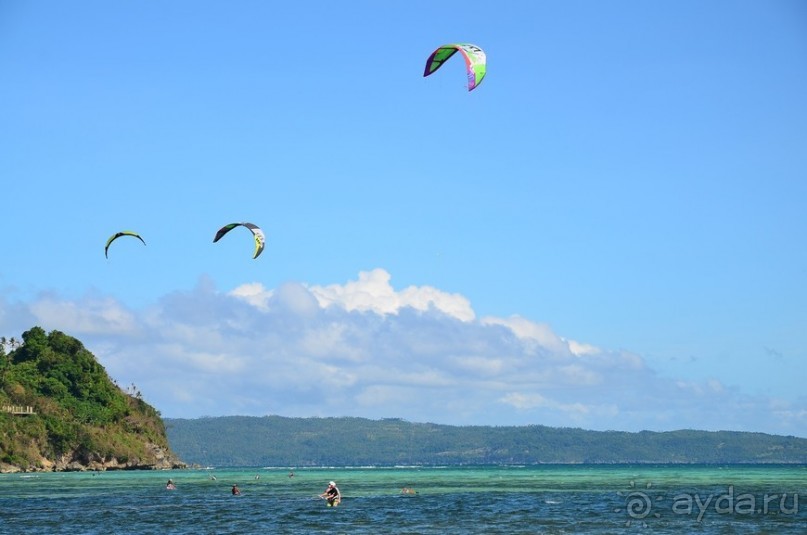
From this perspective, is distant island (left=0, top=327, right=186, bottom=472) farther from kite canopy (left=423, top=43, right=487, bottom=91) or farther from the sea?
kite canopy (left=423, top=43, right=487, bottom=91)

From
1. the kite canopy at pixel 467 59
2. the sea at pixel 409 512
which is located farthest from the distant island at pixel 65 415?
the kite canopy at pixel 467 59

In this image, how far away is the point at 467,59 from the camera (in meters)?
47.6

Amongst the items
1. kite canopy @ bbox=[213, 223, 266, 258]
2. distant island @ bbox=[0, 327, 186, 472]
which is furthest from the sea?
distant island @ bbox=[0, 327, 186, 472]

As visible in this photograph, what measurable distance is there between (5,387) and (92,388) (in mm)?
22040

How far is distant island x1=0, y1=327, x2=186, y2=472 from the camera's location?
14488cm

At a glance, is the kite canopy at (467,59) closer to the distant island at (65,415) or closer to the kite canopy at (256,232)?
the kite canopy at (256,232)

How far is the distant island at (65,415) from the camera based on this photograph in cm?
14488

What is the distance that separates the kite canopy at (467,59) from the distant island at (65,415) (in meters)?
107

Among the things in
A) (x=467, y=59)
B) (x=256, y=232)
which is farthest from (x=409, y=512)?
(x=467, y=59)

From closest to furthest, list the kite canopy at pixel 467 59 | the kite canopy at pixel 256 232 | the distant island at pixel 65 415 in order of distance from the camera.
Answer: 1. the kite canopy at pixel 467 59
2. the kite canopy at pixel 256 232
3. the distant island at pixel 65 415

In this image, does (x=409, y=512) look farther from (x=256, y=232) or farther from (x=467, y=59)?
(x=467, y=59)

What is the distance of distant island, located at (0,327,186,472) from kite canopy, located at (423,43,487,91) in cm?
10666

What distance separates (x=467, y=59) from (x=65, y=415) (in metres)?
Answer: 128

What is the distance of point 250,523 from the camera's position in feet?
169
